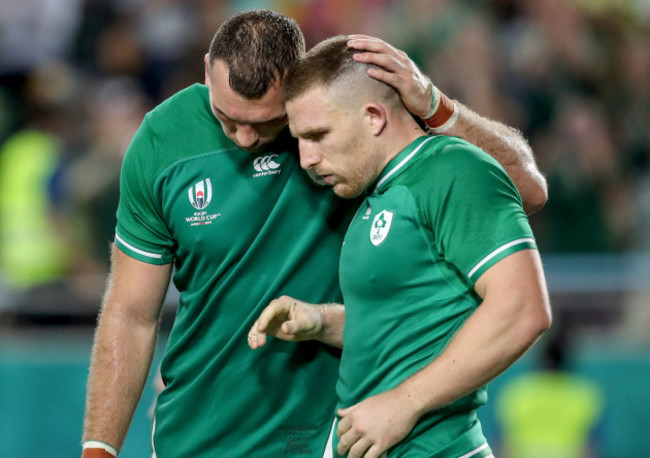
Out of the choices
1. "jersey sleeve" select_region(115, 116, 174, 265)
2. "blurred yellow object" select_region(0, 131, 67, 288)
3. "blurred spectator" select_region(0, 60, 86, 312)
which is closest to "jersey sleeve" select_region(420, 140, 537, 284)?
"jersey sleeve" select_region(115, 116, 174, 265)

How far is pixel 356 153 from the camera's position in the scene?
10.4 ft

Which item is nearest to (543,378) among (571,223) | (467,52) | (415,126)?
(571,223)

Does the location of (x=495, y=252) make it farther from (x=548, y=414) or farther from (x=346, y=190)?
(x=548, y=414)

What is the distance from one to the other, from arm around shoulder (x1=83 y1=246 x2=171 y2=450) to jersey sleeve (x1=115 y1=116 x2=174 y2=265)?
0.05 meters

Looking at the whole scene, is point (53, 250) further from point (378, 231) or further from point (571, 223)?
point (378, 231)

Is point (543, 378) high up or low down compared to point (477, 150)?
down

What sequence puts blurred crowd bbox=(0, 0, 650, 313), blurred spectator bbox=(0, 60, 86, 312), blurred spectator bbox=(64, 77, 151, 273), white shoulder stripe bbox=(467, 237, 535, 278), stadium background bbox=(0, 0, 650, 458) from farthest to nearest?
blurred spectator bbox=(0, 60, 86, 312), blurred crowd bbox=(0, 0, 650, 313), blurred spectator bbox=(64, 77, 151, 273), stadium background bbox=(0, 0, 650, 458), white shoulder stripe bbox=(467, 237, 535, 278)

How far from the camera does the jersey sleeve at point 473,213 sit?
288 centimetres

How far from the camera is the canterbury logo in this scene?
3641mm

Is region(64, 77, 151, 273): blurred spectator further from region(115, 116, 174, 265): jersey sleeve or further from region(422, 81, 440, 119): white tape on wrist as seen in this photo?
region(422, 81, 440, 119): white tape on wrist

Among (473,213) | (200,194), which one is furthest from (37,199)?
(473,213)

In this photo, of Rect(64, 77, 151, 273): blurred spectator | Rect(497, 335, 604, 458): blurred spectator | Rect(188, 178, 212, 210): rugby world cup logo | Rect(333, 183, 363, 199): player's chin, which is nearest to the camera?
Rect(333, 183, 363, 199): player's chin

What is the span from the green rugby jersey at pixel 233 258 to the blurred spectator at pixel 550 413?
4235 mm

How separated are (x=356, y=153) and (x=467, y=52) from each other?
20.2ft
